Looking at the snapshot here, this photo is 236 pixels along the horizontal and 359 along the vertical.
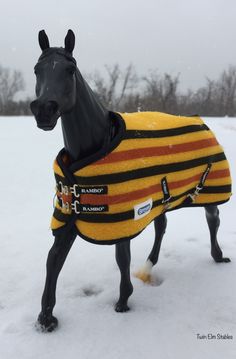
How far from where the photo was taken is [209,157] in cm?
311

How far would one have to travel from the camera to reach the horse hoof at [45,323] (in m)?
2.44

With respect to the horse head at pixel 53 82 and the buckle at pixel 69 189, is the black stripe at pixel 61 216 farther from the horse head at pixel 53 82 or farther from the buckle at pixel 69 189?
the horse head at pixel 53 82

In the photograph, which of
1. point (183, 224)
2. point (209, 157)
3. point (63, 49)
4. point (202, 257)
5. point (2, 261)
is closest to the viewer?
point (63, 49)

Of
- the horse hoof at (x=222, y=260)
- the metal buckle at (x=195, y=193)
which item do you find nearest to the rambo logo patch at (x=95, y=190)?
the metal buckle at (x=195, y=193)

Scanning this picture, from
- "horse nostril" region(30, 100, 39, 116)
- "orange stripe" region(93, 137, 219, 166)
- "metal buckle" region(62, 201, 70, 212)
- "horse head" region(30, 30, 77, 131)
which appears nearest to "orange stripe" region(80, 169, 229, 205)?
"metal buckle" region(62, 201, 70, 212)

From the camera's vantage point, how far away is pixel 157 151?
2.61 metres

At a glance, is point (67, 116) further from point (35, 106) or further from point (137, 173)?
point (137, 173)

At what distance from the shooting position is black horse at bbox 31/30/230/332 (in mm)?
1913

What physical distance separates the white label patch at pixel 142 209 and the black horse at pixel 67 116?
26 cm

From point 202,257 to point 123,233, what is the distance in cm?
146

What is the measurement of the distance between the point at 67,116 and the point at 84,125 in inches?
A: 4.6

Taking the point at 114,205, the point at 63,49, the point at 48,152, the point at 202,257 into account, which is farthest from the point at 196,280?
the point at 48,152

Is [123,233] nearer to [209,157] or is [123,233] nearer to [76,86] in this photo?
[76,86]

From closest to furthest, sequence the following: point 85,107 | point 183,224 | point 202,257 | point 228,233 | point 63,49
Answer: point 63,49
point 85,107
point 202,257
point 228,233
point 183,224
